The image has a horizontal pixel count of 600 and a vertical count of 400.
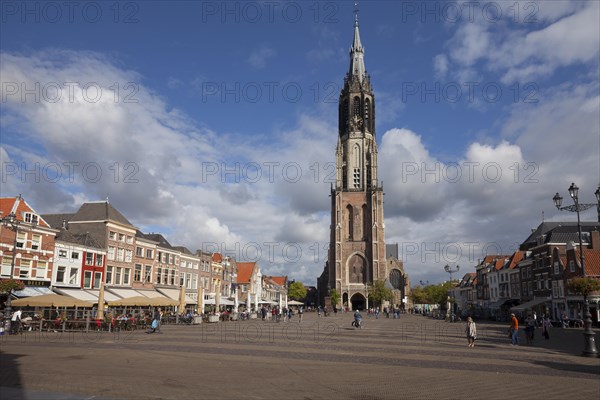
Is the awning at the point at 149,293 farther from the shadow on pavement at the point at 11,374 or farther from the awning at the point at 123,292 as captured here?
the shadow on pavement at the point at 11,374

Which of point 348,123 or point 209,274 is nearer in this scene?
point 209,274

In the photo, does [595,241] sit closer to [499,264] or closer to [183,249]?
[499,264]

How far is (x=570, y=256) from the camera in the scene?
47312 millimetres

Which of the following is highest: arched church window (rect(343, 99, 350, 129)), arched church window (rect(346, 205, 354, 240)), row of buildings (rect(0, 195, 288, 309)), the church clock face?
arched church window (rect(343, 99, 350, 129))

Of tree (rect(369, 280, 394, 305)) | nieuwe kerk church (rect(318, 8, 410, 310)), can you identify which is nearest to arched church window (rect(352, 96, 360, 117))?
nieuwe kerk church (rect(318, 8, 410, 310))

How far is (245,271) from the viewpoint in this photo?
8531 centimetres

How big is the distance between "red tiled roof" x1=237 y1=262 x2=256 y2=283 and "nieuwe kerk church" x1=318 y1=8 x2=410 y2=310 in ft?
53.0

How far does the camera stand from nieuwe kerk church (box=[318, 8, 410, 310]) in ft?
324

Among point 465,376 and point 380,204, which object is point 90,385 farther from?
point 380,204

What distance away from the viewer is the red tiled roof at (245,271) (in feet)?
273

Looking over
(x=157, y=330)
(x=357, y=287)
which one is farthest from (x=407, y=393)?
(x=357, y=287)

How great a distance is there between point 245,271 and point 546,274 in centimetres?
5013

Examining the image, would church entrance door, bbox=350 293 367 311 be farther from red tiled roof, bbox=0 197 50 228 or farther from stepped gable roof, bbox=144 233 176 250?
red tiled roof, bbox=0 197 50 228

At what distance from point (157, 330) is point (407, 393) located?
21907 mm
